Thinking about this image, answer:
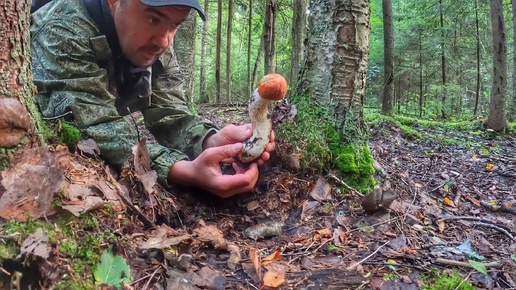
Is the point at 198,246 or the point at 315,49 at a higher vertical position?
the point at 315,49

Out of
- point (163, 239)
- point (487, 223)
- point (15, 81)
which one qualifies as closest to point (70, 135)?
point (15, 81)

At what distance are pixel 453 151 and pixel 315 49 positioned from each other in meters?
4.00

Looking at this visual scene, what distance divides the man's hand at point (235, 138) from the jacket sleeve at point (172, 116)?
0.09 meters

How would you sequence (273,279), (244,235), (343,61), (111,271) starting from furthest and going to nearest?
(343,61) < (244,235) < (273,279) < (111,271)

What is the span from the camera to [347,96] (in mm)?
2855

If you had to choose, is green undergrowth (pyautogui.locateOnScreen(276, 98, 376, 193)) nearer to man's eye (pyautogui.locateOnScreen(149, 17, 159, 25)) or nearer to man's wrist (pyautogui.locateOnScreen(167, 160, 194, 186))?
Answer: man's wrist (pyautogui.locateOnScreen(167, 160, 194, 186))

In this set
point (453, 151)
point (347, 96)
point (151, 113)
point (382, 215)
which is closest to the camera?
point (382, 215)

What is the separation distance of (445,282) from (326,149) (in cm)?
122

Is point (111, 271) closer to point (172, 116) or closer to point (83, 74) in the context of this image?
point (83, 74)

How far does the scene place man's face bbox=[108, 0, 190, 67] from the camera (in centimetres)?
228

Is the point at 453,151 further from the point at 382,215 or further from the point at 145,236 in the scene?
the point at 145,236

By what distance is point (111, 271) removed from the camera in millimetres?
1391

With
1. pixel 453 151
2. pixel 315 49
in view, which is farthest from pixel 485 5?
pixel 315 49

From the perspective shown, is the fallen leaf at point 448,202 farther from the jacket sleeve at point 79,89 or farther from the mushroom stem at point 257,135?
the jacket sleeve at point 79,89
